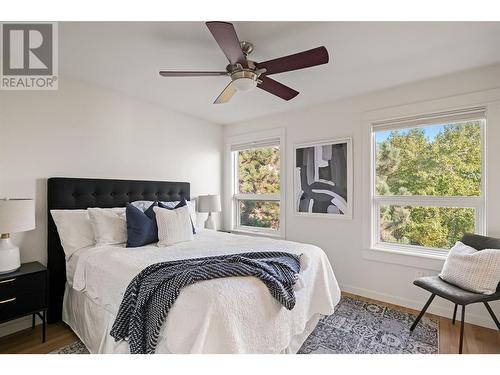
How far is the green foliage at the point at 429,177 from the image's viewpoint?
2.59 metres

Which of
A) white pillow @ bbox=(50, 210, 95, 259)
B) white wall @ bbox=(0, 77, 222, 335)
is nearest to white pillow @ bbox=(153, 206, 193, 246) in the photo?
white pillow @ bbox=(50, 210, 95, 259)

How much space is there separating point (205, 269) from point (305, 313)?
900 mm

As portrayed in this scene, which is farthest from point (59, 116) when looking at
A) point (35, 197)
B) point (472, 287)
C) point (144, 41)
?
point (472, 287)

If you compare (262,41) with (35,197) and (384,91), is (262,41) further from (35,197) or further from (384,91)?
(35,197)

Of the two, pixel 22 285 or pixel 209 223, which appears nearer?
pixel 22 285

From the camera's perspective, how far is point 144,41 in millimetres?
1953

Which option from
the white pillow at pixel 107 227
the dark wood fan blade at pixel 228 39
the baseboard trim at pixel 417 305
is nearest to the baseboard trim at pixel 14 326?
the white pillow at pixel 107 227

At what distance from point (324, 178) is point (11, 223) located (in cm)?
323

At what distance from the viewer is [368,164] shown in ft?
10.0

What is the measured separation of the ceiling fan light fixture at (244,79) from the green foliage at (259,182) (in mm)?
2060

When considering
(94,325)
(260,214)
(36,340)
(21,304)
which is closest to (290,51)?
(260,214)

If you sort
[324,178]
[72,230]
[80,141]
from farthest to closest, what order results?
[324,178], [80,141], [72,230]

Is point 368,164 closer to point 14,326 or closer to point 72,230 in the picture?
point 72,230

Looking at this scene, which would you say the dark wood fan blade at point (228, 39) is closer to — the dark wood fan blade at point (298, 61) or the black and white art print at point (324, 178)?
the dark wood fan blade at point (298, 61)
